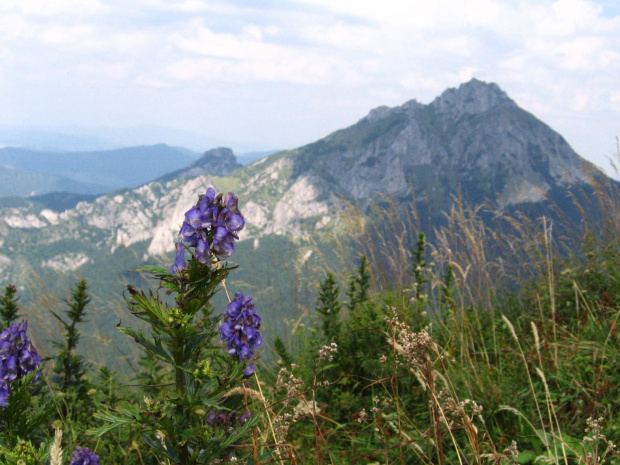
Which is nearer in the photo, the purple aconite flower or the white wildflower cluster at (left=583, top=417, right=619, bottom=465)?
the white wildflower cluster at (left=583, top=417, right=619, bottom=465)

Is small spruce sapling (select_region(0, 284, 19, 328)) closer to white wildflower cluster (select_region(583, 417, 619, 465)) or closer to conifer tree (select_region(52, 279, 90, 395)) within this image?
conifer tree (select_region(52, 279, 90, 395))

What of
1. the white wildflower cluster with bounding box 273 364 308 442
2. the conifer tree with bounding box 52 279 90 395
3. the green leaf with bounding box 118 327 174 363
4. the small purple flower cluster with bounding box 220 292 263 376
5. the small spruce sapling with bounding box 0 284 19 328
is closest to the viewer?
the green leaf with bounding box 118 327 174 363

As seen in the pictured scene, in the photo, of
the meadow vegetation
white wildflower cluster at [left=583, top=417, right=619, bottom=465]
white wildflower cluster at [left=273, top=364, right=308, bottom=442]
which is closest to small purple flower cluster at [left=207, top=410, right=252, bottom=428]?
the meadow vegetation

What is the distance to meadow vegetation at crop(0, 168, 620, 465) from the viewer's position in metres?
1.49

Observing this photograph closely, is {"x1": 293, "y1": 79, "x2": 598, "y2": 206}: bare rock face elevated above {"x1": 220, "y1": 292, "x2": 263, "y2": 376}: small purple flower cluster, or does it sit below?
above

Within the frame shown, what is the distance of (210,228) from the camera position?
1547mm

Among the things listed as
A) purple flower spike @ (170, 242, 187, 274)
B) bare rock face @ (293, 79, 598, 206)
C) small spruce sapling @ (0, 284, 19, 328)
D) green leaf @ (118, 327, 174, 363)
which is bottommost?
small spruce sapling @ (0, 284, 19, 328)

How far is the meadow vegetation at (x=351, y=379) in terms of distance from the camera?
149cm

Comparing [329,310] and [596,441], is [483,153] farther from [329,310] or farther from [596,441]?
[596,441]

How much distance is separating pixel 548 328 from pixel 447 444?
6.49ft

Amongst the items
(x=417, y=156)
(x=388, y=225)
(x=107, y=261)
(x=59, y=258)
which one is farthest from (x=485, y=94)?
(x=388, y=225)

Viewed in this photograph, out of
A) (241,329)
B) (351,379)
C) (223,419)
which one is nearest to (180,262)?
(241,329)

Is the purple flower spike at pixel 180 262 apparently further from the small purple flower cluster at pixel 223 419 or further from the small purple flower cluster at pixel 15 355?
the small purple flower cluster at pixel 15 355

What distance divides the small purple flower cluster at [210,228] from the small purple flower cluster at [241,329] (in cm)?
66
